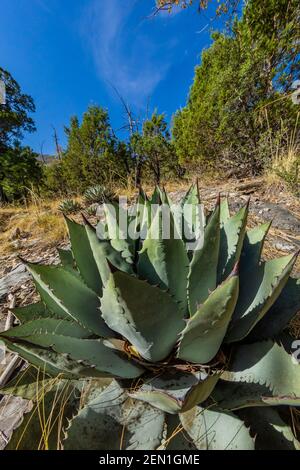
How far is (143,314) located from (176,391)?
9.5 inches

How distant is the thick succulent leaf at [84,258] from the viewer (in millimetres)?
933

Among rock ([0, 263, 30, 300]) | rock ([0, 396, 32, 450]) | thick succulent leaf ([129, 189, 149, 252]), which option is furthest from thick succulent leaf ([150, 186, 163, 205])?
rock ([0, 263, 30, 300])

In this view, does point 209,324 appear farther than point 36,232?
No

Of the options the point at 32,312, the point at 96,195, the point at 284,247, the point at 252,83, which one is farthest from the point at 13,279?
the point at 252,83

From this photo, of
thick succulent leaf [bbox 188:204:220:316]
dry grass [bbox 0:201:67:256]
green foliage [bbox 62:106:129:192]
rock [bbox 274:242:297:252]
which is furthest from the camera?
green foliage [bbox 62:106:129:192]

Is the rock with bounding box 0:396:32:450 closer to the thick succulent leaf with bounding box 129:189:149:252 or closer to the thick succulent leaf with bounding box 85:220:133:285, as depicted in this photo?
the thick succulent leaf with bounding box 85:220:133:285

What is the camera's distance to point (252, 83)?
439 cm

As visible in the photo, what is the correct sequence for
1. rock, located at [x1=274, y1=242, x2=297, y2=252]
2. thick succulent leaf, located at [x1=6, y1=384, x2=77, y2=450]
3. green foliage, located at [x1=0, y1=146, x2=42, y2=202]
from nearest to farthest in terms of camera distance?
thick succulent leaf, located at [x1=6, y1=384, x2=77, y2=450]
rock, located at [x1=274, y1=242, x2=297, y2=252]
green foliage, located at [x1=0, y1=146, x2=42, y2=202]

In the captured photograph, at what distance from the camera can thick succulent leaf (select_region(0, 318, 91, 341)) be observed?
783 millimetres

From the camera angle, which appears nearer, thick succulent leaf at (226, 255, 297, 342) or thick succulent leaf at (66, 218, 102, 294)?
thick succulent leaf at (226, 255, 297, 342)

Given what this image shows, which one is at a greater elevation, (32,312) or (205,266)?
(205,266)

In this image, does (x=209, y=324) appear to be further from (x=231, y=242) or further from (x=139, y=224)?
(x=139, y=224)

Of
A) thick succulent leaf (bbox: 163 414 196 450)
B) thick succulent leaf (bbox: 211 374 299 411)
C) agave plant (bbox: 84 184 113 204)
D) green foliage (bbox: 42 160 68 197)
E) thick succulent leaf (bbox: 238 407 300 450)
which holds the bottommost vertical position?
thick succulent leaf (bbox: 163 414 196 450)
